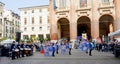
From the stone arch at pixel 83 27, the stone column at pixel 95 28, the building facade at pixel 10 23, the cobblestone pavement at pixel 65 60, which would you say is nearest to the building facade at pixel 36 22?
the building facade at pixel 10 23

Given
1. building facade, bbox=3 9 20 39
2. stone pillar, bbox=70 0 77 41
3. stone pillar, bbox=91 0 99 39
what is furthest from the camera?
building facade, bbox=3 9 20 39

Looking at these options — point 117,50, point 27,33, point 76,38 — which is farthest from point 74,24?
point 27,33

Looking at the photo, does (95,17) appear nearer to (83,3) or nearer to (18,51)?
(83,3)

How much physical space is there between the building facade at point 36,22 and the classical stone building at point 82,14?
998 inches

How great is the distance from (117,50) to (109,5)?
22.3m

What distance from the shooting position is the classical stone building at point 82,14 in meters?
41.4

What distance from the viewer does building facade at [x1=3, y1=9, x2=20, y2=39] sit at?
7081cm

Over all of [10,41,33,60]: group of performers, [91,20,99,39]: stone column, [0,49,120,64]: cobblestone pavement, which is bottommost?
[0,49,120,64]: cobblestone pavement

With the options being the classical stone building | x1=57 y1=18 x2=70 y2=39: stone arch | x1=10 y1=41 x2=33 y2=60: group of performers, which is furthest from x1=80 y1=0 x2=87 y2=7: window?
x1=10 y1=41 x2=33 y2=60: group of performers

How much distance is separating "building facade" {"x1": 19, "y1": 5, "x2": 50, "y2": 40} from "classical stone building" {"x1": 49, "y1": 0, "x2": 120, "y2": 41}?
Answer: 2534 centimetres

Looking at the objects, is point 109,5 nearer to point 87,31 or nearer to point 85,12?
point 85,12

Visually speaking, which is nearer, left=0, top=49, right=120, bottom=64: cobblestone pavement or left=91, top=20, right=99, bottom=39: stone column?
left=0, top=49, right=120, bottom=64: cobblestone pavement

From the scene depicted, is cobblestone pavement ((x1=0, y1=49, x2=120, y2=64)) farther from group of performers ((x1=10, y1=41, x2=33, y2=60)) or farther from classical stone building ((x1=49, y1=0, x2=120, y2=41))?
classical stone building ((x1=49, y1=0, x2=120, y2=41))

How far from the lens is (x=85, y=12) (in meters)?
42.9
